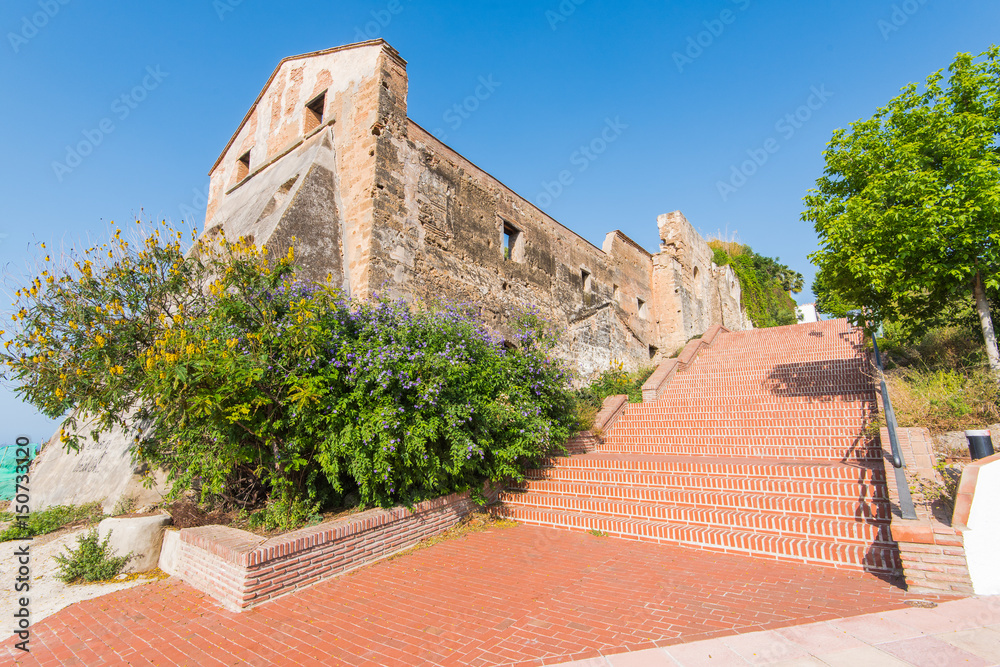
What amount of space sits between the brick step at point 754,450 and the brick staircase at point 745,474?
0.05ft

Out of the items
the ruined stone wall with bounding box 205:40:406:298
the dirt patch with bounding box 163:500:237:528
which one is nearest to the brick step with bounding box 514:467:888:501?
the dirt patch with bounding box 163:500:237:528

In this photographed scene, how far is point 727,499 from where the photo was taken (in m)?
5.75

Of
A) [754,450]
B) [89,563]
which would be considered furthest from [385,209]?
[754,450]

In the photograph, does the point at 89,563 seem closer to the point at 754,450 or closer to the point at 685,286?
the point at 754,450

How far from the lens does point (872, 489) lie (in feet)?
17.1

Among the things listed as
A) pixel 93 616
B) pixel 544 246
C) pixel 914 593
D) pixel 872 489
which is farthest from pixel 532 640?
pixel 544 246

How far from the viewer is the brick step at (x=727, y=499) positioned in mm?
4973

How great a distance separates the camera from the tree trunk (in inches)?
253

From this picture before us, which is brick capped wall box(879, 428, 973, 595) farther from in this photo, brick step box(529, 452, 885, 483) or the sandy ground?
the sandy ground

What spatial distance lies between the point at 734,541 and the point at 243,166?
14441 millimetres

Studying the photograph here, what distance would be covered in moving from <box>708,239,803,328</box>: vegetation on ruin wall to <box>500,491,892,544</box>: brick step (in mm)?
23330

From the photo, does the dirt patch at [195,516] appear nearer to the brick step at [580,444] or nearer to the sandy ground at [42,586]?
the sandy ground at [42,586]

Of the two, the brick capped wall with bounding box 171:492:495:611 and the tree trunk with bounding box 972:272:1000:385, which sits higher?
the tree trunk with bounding box 972:272:1000:385

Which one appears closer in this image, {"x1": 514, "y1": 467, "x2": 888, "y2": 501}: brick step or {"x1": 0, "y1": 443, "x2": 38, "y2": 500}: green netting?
{"x1": 514, "y1": 467, "x2": 888, "y2": 501}: brick step
